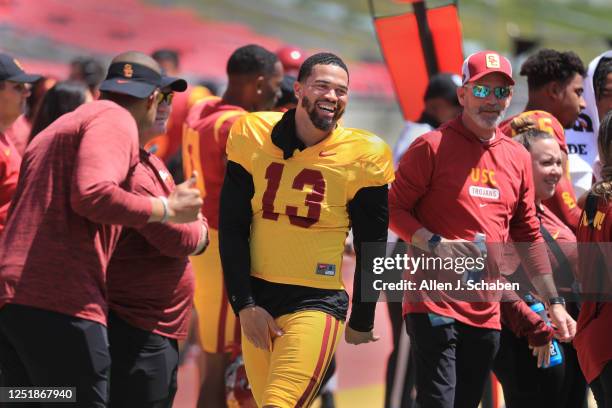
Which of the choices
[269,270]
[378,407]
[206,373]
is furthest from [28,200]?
[378,407]

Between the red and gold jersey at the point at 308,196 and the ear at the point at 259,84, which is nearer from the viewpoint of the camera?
the red and gold jersey at the point at 308,196

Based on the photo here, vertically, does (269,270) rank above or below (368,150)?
below

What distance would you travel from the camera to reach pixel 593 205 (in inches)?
186

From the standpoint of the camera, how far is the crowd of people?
3.85 m

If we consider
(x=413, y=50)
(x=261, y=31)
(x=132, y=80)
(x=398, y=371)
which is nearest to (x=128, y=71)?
(x=132, y=80)

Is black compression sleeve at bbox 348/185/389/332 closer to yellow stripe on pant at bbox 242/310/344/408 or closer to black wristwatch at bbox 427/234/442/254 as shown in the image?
yellow stripe on pant at bbox 242/310/344/408

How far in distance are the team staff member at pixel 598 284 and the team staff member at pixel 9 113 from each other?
8.58 ft

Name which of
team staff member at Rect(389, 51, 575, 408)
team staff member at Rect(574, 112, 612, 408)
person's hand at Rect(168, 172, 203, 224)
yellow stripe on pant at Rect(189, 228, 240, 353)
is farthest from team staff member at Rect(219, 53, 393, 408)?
yellow stripe on pant at Rect(189, 228, 240, 353)

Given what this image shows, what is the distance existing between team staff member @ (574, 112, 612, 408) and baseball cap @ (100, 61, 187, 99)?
6.42 feet

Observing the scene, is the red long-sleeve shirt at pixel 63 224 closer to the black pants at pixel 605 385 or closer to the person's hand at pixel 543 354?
the black pants at pixel 605 385

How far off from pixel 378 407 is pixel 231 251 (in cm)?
346

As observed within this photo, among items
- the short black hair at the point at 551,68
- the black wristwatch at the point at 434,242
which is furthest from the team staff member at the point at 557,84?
the black wristwatch at the point at 434,242

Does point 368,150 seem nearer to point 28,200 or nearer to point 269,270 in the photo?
point 269,270

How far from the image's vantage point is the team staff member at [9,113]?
482 centimetres
